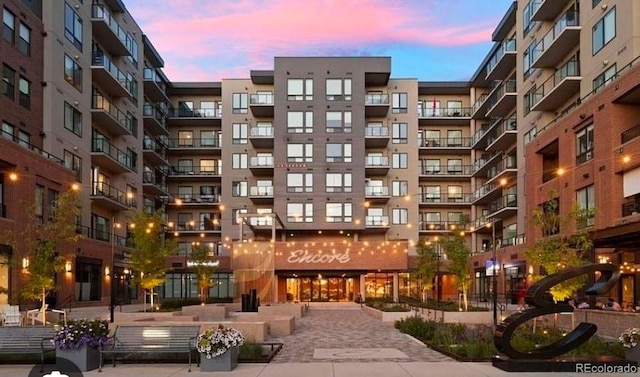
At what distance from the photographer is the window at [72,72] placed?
45162 mm

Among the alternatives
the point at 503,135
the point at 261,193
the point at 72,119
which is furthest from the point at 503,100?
the point at 72,119

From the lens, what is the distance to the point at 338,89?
66.2 m

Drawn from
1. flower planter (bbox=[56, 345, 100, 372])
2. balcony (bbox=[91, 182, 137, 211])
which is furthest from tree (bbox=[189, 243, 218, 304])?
flower planter (bbox=[56, 345, 100, 372])

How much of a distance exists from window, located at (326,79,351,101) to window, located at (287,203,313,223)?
1086 centimetres

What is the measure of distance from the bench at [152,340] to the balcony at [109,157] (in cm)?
3586

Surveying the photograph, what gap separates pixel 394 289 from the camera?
60.1m

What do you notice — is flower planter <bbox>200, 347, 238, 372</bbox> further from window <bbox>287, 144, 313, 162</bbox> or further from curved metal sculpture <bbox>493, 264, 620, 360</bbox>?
window <bbox>287, 144, 313, 162</bbox>

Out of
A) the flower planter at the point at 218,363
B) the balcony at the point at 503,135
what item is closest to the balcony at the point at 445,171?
the balcony at the point at 503,135

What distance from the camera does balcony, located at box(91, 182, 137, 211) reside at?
50031 millimetres

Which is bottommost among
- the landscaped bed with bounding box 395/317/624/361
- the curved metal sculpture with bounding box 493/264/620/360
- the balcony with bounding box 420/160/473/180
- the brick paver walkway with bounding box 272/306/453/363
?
the brick paver walkway with bounding box 272/306/453/363

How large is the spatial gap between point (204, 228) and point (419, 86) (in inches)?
1097

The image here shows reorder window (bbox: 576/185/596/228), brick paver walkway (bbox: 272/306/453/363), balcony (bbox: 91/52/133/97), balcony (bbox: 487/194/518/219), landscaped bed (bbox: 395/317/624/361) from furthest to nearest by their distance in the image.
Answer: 1. balcony (bbox: 487/194/518/219)
2. balcony (bbox: 91/52/133/97)
3. window (bbox: 576/185/596/228)
4. brick paver walkway (bbox: 272/306/453/363)
5. landscaped bed (bbox: 395/317/624/361)

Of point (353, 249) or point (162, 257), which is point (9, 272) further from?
point (353, 249)

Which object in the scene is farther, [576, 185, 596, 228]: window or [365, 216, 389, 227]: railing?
[365, 216, 389, 227]: railing
